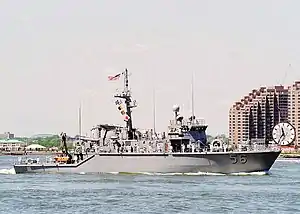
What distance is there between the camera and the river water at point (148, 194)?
200ft

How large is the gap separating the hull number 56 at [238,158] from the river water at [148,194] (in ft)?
4.35

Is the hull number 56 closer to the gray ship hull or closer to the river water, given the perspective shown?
the gray ship hull

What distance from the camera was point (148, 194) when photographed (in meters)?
70.4

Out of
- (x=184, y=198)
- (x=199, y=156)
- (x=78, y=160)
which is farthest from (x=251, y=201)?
(x=78, y=160)

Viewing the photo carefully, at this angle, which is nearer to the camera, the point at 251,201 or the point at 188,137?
the point at 251,201

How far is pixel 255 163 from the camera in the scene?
299 feet

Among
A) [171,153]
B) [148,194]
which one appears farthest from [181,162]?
[148,194]

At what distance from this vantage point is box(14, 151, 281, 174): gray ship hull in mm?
89562

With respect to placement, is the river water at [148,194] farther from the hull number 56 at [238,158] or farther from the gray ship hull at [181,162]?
the hull number 56 at [238,158]

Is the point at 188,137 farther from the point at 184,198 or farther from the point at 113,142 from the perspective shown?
the point at 184,198

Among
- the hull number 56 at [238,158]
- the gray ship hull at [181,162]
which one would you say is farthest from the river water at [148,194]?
the hull number 56 at [238,158]

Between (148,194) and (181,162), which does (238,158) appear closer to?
(181,162)

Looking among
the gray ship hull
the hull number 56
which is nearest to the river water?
the gray ship hull

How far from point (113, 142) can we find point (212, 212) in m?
35.4
